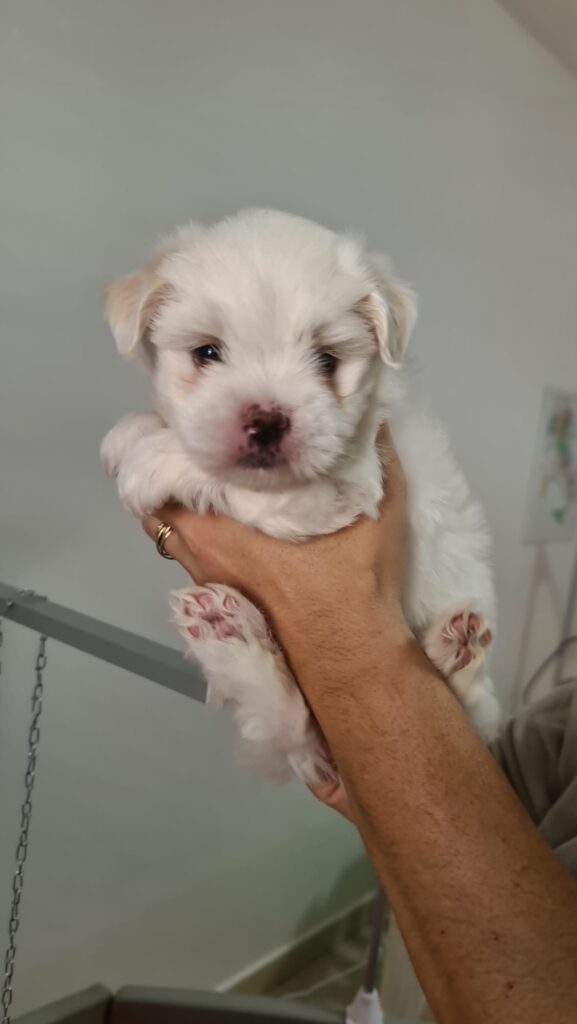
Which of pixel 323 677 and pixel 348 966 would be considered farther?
pixel 348 966

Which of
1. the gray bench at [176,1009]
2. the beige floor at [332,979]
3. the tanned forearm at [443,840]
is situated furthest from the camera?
the beige floor at [332,979]

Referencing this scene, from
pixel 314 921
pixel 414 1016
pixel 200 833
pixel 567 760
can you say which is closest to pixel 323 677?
pixel 567 760

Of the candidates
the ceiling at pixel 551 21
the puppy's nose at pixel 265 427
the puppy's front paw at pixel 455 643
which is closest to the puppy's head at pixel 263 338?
the puppy's nose at pixel 265 427

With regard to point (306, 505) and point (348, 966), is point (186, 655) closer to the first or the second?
point (306, 505)

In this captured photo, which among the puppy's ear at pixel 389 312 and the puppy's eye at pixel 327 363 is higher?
the puppy's ear at pixel 389 312

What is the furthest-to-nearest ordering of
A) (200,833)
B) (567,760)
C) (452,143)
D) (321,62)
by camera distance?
(452,143) < (200,833) < (321,62) < (567,760)

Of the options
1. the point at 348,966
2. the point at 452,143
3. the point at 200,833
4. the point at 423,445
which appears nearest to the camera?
the point at 423,445

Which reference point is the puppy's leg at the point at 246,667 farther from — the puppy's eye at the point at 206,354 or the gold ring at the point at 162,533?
the puppy's eye at the point at 206,354

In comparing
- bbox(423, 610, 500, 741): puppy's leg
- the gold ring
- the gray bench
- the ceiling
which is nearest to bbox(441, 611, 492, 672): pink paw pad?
bbox(423, 610, 500, 741): puppy's leg
